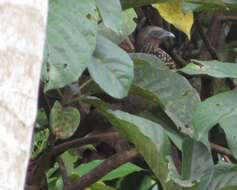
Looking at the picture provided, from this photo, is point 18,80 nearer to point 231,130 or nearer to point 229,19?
point 231,130

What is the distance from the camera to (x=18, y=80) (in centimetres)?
70

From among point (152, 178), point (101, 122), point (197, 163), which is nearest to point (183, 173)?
point (197, 163)

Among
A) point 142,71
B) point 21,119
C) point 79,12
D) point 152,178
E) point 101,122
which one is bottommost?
point 152,178

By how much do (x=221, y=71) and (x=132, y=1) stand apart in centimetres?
21

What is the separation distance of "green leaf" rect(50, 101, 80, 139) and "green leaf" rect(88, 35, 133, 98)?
10cm

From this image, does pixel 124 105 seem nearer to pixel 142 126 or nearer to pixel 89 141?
pixel 89 141

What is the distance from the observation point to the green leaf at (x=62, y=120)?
128 centimetres

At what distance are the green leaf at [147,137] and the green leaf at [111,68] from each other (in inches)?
1.7

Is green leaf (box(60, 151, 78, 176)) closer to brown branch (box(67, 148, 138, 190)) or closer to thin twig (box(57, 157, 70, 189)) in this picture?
thin twig (box(57, 157, 70, 189))

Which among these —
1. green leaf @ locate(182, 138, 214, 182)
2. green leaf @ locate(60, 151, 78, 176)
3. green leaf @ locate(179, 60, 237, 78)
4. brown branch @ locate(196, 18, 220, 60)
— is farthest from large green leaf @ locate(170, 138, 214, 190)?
brown branch @ locate(196, 18, 220, 60)

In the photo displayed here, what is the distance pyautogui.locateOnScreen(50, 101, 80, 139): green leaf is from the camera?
128 centimetres

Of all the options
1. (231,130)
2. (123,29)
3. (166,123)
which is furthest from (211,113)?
(123,29)

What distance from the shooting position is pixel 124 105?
57.6 inches

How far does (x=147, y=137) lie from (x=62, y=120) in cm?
16
